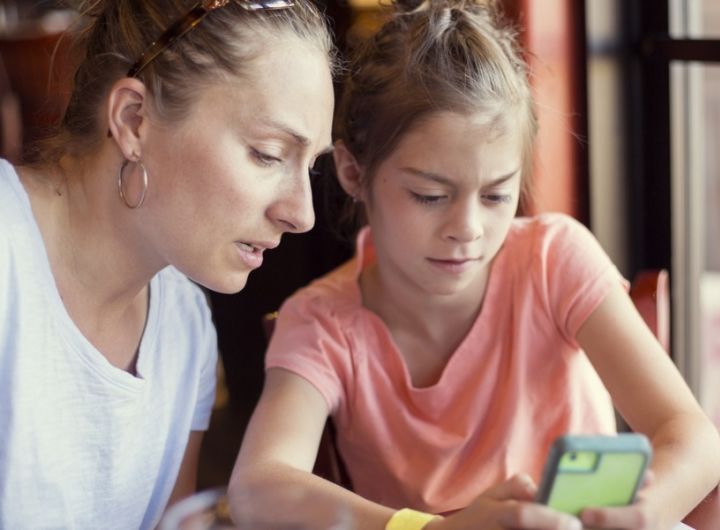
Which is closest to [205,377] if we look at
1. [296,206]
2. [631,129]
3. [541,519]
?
[296,206]

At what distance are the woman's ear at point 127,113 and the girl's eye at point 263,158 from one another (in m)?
0.14

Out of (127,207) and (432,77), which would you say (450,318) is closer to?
(432,77)

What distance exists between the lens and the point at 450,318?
1570 millimetres

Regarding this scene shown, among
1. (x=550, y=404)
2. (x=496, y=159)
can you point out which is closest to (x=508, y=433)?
(x=550, y=404)

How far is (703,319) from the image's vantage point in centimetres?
250

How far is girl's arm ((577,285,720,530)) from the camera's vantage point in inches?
47.5

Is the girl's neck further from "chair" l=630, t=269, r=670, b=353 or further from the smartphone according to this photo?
the smartphone

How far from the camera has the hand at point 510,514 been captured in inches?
35.4

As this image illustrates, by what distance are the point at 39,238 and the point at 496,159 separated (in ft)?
1.83

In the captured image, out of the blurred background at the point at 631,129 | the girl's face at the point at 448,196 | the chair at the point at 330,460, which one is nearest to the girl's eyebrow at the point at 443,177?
the girl's face at the point at 448,196

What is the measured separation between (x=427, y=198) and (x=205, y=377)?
0.41 metres

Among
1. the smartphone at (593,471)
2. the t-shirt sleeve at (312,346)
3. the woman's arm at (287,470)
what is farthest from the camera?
the t-shirt sleeve at (312,346)

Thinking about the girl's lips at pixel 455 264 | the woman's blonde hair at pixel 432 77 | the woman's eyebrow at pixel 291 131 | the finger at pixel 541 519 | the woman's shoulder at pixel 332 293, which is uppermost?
the woman's blonde hair at pixel 432 77

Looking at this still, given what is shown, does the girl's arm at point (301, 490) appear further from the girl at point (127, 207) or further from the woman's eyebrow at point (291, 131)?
the woman's eyebrow at point (291, 131)
